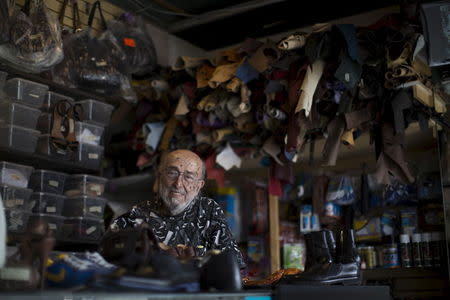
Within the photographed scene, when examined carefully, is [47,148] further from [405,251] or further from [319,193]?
[405,251]

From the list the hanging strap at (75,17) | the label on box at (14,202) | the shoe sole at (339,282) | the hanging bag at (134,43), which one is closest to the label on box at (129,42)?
the hanging bag at (134,43)

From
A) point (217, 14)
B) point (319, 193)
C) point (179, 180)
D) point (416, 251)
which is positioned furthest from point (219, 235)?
point (217, 14)

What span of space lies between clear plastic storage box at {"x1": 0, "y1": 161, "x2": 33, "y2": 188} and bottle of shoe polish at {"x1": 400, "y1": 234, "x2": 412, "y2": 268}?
3.03 meters

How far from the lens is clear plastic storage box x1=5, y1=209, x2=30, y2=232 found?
4152mm

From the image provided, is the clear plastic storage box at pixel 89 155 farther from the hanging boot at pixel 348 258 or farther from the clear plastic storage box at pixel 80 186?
the hanging boot at pixel 348 258

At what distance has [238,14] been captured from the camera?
579cm

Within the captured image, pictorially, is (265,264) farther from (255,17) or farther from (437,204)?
(255,17)

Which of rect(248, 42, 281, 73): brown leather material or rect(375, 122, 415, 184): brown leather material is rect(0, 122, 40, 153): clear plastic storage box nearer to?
rect(248, 42, 281, 73): brown leather material

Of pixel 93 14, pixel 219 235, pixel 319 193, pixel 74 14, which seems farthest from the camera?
pixel 319 193

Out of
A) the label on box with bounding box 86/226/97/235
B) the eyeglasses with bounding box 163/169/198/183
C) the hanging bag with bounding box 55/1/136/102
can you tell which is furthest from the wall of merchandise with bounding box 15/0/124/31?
the eyeglasses with bounding box 163/169/198/183

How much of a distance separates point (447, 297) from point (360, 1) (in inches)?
104

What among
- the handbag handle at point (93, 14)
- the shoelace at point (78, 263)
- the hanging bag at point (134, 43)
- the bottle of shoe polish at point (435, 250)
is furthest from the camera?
the hanging bag at point (134, 43)

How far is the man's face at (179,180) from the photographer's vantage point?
3.60m

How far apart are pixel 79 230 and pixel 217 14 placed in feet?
7.80
